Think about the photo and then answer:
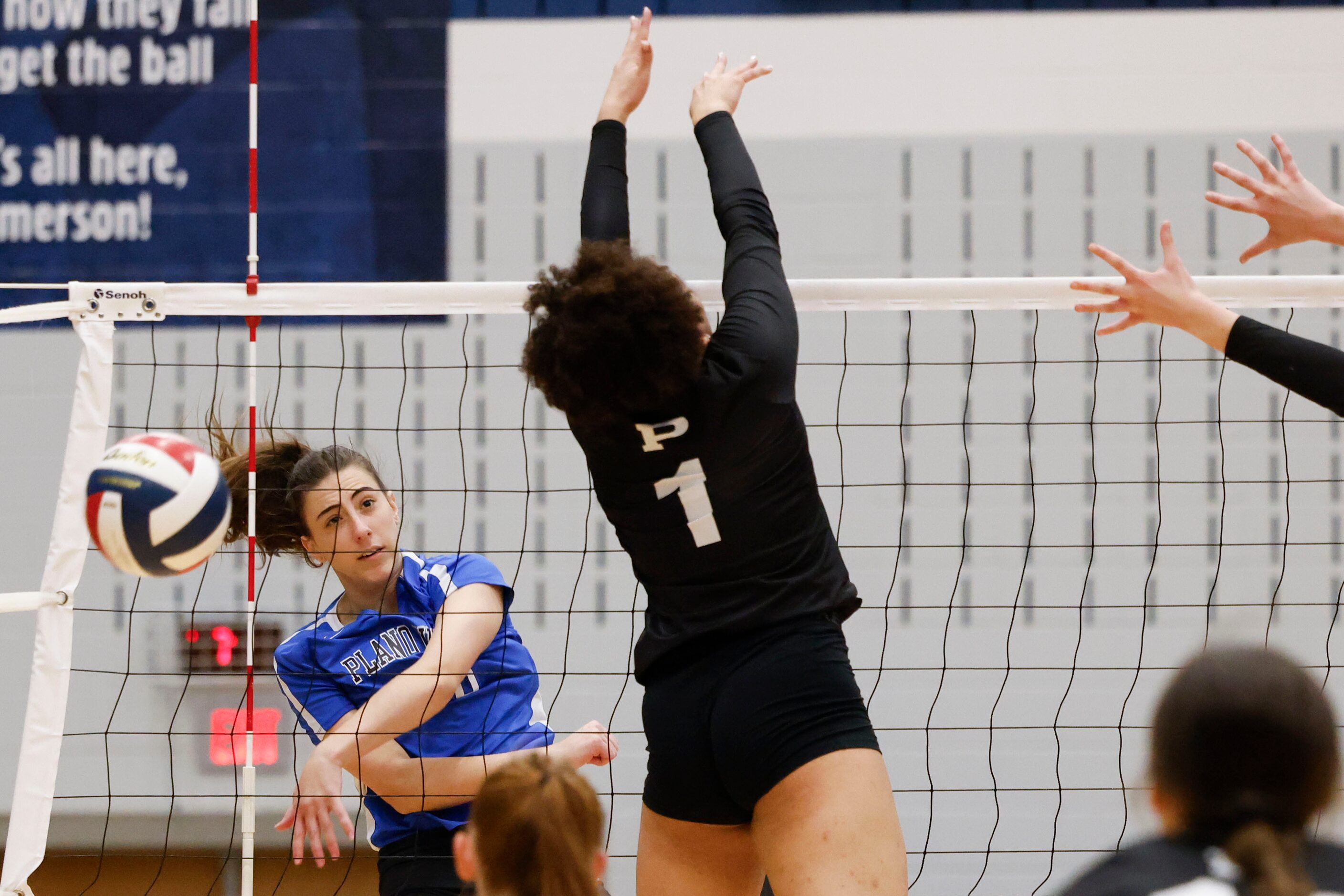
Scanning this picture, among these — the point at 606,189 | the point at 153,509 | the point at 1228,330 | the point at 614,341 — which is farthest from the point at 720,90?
the point at 153,509

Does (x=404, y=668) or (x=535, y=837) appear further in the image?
(x=404, y=668)

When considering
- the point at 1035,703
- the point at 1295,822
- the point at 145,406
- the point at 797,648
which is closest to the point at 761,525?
the point at 797,648

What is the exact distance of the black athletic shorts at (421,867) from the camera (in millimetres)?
2578

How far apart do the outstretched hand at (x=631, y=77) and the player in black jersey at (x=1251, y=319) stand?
902mm

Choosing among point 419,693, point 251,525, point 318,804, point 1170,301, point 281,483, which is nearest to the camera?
point 1170,301

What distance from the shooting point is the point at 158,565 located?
2.20m

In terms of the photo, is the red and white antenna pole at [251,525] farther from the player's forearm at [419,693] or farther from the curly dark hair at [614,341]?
the curly dark hair at [614,341]

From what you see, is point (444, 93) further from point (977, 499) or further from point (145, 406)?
point (977, 499)

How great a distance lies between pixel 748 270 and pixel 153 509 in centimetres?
114

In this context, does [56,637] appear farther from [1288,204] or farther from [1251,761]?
[1288,204]

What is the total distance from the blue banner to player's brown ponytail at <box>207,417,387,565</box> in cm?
164

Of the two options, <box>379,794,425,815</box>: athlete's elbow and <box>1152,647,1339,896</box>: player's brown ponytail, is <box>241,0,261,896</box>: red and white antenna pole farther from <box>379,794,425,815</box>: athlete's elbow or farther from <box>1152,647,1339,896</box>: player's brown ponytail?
<box>1152,647,1339,896</box>: player's brown ponytail

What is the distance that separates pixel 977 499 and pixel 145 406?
120 inches

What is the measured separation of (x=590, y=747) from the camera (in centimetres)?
258
